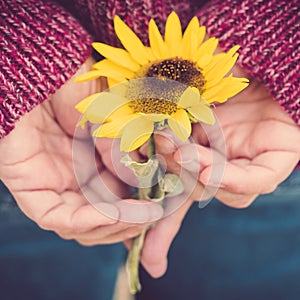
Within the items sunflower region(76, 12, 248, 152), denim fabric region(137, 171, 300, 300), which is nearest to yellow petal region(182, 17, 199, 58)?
sunflower region(76, 12, 248, 152)

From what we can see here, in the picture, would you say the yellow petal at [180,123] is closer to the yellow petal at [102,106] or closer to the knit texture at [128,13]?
the yellow petal at [102,106]

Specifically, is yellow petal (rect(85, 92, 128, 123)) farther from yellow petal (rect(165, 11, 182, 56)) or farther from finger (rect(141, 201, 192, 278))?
finger (rect(141, 201, 192, 278))

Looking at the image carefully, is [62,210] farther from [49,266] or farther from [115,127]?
[49,266]

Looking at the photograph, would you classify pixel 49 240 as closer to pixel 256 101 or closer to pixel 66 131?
pixel 66 131

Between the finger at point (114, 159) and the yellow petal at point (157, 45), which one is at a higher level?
the yellow petal at point (157, 45)

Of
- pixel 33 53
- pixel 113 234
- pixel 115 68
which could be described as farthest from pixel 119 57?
pixel 113 234

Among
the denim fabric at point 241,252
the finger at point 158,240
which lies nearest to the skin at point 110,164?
the finger at point 158,240
